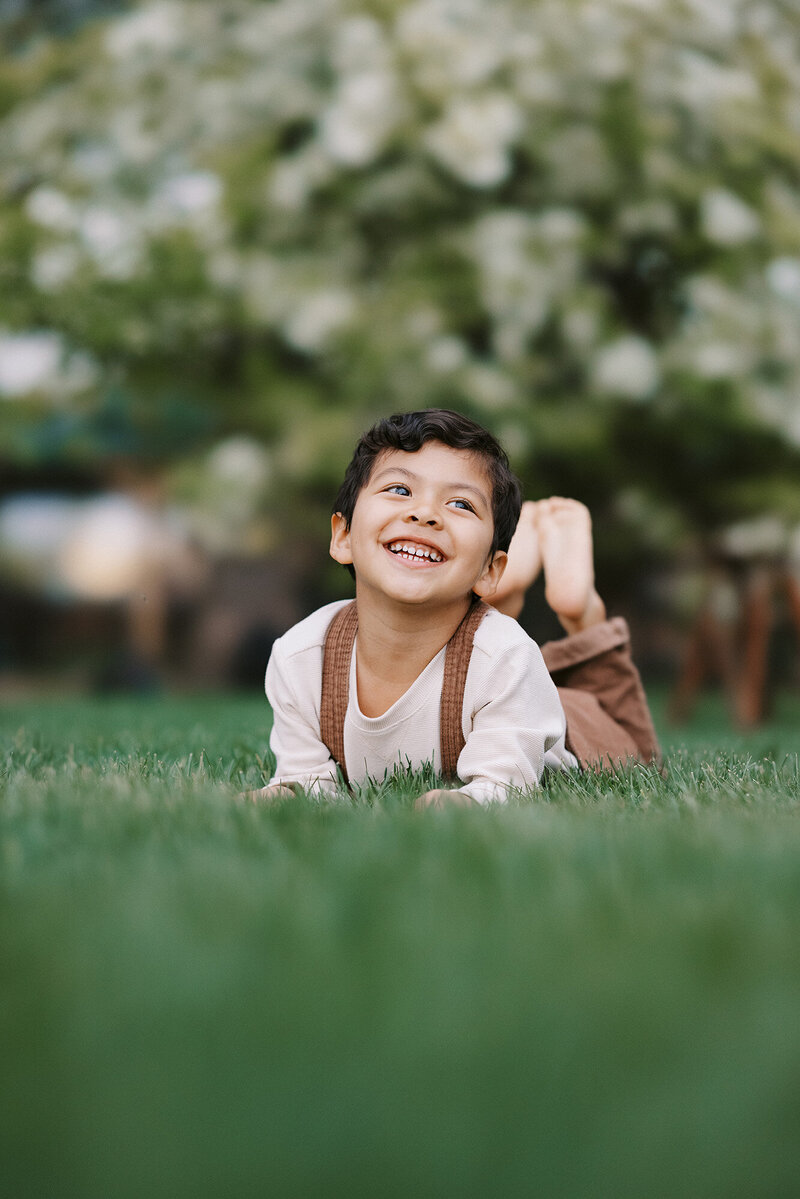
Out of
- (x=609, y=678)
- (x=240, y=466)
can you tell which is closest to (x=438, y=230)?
(x=240, y=466)

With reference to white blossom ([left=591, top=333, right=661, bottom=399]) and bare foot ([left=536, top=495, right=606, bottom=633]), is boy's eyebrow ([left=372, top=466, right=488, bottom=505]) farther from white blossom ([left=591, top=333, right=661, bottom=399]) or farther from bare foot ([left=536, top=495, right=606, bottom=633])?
white blossom ([left=591, top=333, right=661, bottom=399])

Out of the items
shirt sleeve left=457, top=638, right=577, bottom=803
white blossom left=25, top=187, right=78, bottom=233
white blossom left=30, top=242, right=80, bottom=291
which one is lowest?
shirt sleeve left=457, top=638, right=577, bottom=803

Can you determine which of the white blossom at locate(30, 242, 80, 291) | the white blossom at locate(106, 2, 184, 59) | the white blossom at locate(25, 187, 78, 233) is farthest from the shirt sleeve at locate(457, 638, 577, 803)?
the white blossom at locate(106, 2, 184, 59)

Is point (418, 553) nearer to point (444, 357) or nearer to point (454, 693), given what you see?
point (454, 693)

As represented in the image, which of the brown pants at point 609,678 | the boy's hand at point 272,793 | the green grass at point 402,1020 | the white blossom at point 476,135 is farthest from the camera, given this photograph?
the white blossom at point 476,135

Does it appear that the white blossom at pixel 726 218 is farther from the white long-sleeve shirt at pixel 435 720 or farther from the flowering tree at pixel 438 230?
the white long-sleeve shirt at pixel 435 720

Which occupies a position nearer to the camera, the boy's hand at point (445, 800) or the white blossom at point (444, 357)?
the boy's hand at point (445, 800)

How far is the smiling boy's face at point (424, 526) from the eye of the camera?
6.11 feet

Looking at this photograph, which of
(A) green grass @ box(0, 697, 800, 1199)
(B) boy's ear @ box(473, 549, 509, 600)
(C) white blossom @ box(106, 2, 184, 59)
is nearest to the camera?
(A) green grass @ box(0, 697, 800, 1199)

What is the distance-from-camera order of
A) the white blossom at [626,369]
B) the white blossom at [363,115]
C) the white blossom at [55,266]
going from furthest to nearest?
the white blossom at [55,266] < the white blossom at [626,369] < the white blossom at [363,115]

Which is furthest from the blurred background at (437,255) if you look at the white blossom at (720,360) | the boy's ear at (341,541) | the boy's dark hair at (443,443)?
the boy's ear at (341,541)

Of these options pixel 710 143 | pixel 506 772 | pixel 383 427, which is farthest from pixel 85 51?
pixel 506 772

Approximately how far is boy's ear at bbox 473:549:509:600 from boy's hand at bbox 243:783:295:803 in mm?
515

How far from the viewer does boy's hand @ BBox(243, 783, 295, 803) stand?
1593 millimetres
